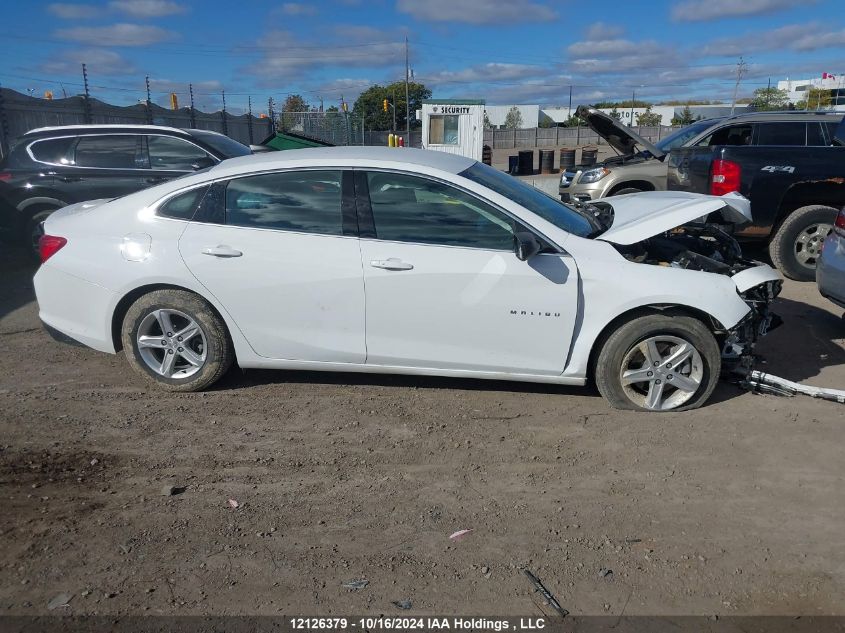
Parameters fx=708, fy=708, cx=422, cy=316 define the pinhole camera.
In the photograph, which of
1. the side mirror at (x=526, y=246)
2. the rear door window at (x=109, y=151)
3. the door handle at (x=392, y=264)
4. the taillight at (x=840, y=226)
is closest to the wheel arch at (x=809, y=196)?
the taillight at (x=840, y=226)

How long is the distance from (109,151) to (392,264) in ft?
20.7

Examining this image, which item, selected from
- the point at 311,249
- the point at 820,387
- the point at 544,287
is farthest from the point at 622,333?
the point at 311,249

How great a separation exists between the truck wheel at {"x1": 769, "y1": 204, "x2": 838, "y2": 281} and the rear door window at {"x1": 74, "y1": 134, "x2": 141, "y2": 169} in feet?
26.0

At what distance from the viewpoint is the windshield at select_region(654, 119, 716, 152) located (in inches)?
438

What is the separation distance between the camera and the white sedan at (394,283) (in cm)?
443

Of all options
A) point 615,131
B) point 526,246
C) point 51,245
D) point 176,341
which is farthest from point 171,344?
point 615,131

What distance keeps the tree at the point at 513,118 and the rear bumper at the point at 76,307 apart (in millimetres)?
78599

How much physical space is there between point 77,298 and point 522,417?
10.4ft

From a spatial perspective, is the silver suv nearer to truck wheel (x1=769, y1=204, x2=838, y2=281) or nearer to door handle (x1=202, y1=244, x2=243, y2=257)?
truck wheel (x1=769, y1=204, x2=838, y2=281)

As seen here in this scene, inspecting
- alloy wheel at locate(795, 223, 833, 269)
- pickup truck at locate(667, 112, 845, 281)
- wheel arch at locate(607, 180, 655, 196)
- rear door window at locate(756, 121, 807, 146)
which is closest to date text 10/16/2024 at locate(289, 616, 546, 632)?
pickup truck at locate(667, 112, 845, 281)

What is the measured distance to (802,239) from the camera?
8.16m

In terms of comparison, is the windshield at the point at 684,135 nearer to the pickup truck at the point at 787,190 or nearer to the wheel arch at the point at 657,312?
the pickup truck at the point at 787,190

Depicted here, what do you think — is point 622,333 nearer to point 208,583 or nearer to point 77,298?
point 208,583

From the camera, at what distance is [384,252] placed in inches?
177
